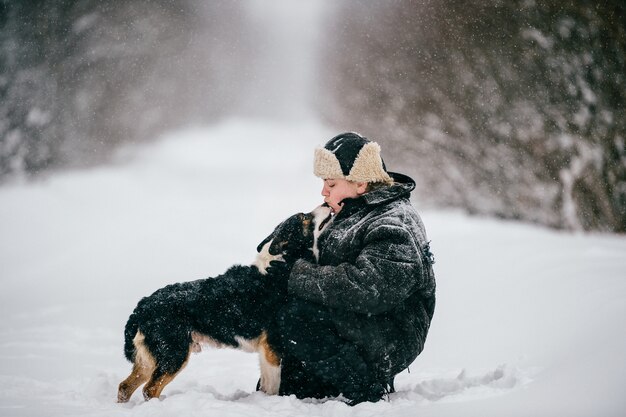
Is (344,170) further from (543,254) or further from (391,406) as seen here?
(543,254)

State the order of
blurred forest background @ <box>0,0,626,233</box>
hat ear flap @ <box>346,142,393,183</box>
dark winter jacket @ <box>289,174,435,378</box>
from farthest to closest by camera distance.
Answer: blurred forest background @ <box>0,0,626,233</box>
hat ear flap @ <box>346,142,393,183</box>
dark winter jacket @ <box>289,174,435,378</box>

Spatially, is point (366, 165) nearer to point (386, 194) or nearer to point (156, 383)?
point (386, 194)

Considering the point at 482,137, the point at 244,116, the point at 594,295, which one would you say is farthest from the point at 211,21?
the point at 594,295

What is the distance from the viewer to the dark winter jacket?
2.54 m

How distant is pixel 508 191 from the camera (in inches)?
388

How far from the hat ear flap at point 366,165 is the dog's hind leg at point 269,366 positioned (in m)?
0.96

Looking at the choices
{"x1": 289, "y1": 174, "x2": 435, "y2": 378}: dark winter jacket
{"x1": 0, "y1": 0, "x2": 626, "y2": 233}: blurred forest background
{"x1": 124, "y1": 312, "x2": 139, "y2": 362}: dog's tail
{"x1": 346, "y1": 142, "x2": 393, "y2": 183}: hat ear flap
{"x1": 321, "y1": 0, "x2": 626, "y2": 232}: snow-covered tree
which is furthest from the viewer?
{"x1": 0, "y1": 0, "x2": 626, "y2": 233}: blurred forest background

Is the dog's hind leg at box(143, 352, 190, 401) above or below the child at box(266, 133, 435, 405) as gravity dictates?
below

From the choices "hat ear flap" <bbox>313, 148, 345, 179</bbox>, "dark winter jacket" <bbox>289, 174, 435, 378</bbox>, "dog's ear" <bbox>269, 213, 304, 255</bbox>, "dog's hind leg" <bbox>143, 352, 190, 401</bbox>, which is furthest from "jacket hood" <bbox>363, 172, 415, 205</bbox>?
"dog's hind leg" <bbox>143, 352, 190, 401</bbox>

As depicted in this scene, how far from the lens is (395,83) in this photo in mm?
11492

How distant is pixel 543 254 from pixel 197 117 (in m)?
17.1

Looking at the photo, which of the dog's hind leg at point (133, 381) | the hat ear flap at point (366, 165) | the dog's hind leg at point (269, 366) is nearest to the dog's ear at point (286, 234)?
the hat ear flap at point (366, 165)

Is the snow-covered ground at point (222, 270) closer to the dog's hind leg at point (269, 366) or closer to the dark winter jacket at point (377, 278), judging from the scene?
the dog's hind leg at point (269, 366)

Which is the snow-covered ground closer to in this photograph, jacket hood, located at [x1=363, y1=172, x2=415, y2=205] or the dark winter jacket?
the dark winter jacket
